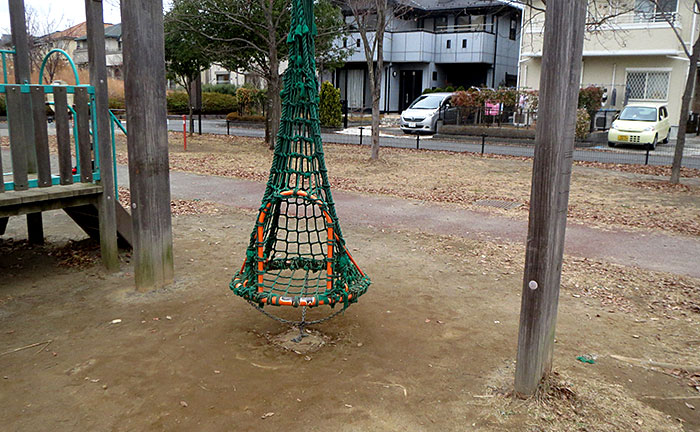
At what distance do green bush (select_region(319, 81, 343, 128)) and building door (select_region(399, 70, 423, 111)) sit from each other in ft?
39.7

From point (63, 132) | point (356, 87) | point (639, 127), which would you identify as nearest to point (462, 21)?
point (356, 87)

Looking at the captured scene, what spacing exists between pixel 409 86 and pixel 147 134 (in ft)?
111

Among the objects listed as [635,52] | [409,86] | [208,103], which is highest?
[635,52]

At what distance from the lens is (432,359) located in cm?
406

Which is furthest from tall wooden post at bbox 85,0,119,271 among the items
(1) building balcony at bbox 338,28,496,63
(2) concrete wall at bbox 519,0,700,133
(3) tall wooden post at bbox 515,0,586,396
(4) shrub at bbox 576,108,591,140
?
(1) building balcony at bbox 338,28,496,63

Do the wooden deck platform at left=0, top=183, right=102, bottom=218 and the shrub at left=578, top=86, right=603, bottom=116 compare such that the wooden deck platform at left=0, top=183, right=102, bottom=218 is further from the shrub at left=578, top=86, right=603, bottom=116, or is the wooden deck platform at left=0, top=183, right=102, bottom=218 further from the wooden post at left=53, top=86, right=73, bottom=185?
the shrub at left=578, top=86, right=603, bottom=116

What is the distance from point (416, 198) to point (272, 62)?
8347 mm

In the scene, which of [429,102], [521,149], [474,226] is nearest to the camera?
[474,226]

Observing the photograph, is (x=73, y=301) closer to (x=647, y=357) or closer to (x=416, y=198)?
(x=647, y=357)

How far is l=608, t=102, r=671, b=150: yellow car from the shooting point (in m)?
19.5

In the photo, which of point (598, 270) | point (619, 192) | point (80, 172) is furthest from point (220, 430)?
point (619, 192)

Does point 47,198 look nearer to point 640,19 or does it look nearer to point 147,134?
point 147,134

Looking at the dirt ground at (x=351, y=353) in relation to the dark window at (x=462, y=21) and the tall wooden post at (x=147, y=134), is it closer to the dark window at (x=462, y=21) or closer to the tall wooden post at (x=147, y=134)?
the tall wooden post at (x=147, y=134)

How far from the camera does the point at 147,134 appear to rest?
5070 mm
